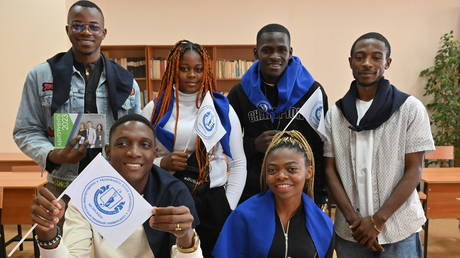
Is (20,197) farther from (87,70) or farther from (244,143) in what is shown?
(244,143)

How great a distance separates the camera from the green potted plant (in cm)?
634

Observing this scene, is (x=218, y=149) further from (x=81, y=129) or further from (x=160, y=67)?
(x=160, y=67)

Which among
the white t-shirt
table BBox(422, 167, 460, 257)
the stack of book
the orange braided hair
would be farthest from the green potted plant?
the orange braided hair

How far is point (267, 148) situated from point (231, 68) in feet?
15.4

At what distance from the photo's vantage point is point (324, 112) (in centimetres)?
234

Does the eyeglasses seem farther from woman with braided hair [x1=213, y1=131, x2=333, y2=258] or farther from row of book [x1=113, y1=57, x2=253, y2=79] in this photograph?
row of book [x1=113, y1=57, x2=253, y2=79]

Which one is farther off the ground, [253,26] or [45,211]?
[253,26]

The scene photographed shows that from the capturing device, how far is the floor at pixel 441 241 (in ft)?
14.2

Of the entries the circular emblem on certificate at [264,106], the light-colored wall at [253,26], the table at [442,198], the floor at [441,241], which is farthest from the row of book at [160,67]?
the circular emblem on certificate at [264,106]

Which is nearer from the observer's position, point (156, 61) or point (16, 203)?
point (16, 203)

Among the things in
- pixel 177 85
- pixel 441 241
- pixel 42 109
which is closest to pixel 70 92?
pixel 42 109

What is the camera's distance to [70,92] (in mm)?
2031

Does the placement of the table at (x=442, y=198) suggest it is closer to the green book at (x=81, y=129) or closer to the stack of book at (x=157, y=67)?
the green book at (x=81, y=129)

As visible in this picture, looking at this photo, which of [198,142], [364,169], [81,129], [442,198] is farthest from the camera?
[442,198]
